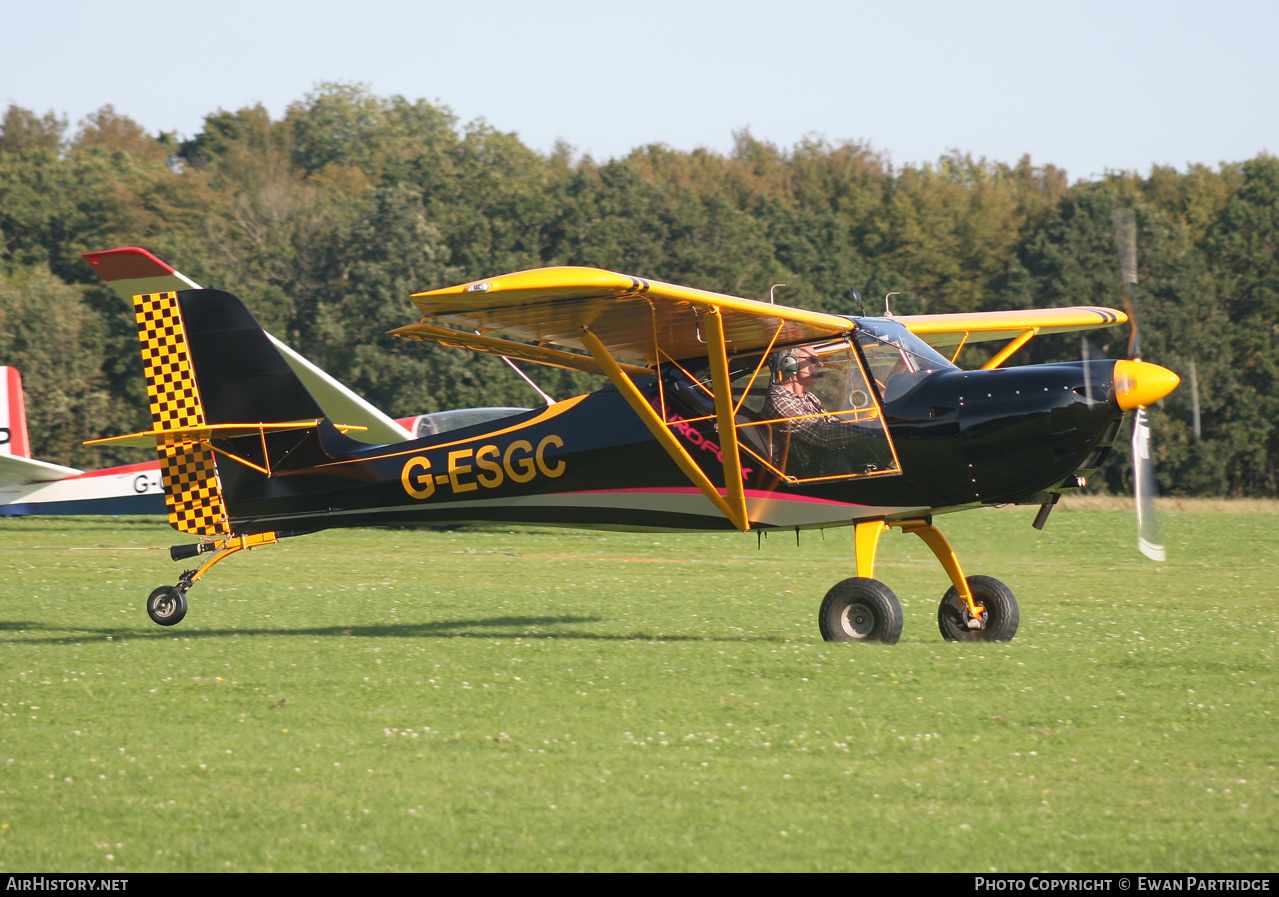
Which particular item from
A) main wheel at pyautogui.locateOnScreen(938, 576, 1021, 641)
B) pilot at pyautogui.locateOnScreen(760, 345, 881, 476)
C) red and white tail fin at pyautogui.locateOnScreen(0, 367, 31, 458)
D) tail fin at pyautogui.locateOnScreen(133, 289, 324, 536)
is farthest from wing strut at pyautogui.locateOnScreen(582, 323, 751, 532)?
red and white tail fin at pyautogui.locateOnScreen(0, 367, 31, 458)

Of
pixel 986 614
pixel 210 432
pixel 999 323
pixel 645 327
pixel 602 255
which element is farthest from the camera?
pixel 602 255

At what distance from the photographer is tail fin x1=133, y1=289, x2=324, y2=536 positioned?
12203mm

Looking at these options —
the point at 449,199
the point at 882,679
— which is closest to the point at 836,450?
Result: the point at 882,679

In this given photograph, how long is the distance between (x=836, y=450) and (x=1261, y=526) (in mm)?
21922

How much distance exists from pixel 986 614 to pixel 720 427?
301 cm

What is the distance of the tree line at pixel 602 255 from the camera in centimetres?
4906

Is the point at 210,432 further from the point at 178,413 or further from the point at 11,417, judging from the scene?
the point at 11,417

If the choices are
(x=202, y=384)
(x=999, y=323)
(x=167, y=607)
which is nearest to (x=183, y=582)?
(x=167, y=607)

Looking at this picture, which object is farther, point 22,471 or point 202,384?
point 22,471

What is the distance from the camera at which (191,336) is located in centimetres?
1228

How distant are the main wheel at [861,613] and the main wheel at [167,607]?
250 inches

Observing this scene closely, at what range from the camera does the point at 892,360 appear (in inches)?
Result: 419

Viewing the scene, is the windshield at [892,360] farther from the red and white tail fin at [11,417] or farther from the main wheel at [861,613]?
the red and white tail fin at [11,417]
